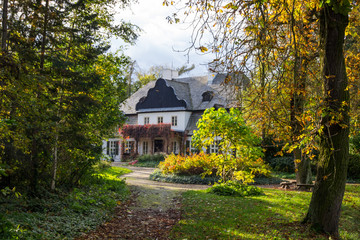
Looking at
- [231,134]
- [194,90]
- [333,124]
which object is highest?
[194,90]

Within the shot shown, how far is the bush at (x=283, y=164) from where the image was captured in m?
20.3

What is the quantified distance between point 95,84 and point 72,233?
4.19 metres

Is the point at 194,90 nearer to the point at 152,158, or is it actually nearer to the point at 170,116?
the point at 170,116

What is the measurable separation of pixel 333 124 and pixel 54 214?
5.99 m

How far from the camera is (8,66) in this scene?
4.98 metres

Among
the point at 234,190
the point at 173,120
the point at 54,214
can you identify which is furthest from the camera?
the point at 173,120

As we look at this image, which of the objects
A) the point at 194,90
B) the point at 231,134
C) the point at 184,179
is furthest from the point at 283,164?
the point at 194,90

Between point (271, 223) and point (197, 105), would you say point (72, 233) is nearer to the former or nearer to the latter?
point (271, 223)

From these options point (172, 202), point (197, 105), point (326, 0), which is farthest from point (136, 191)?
point (197, 105)

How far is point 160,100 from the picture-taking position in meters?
32.8

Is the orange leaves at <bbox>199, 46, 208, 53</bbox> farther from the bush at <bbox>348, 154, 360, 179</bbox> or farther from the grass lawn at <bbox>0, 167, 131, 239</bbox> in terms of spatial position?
the bush at <bbox>348, 154, 360, 179</bbox>

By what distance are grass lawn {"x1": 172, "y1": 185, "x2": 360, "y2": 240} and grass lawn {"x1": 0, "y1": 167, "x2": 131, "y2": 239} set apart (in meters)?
1.98

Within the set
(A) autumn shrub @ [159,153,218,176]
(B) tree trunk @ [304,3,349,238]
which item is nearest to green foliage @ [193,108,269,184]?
(B) tree trunk @ [304,3,349,238]

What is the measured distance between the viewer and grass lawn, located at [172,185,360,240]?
6.39 metres
